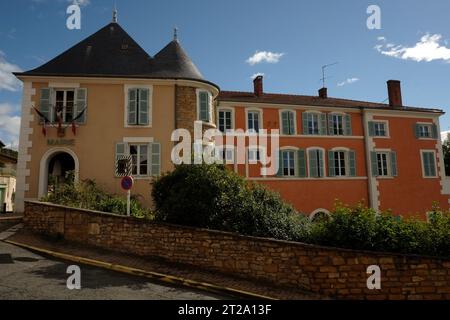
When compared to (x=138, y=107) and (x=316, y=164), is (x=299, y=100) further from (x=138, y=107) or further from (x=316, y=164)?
(x=138, y=107)

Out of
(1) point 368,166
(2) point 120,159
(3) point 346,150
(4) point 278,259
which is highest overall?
(3) point 346,150

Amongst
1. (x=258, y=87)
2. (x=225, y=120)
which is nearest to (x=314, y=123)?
(x=258, y=87)

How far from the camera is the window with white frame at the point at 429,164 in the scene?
2595cm

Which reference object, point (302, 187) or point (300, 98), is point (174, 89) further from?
point (300, 98)

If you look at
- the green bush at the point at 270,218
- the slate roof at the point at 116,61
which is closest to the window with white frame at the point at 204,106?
the slate roof at the point at 116,61

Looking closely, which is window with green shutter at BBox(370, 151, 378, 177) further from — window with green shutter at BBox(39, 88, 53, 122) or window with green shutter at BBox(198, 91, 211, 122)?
window with green shutter at BBox(39, 88, 53, 122)

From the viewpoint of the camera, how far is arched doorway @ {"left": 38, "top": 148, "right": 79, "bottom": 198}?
1580 centimetres

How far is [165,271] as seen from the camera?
9094mm

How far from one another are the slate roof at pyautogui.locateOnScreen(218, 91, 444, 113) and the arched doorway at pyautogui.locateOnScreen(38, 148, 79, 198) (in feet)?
31.7

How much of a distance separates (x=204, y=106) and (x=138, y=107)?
9.90ft

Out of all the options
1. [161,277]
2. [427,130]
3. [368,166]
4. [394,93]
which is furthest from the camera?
[394,93]
